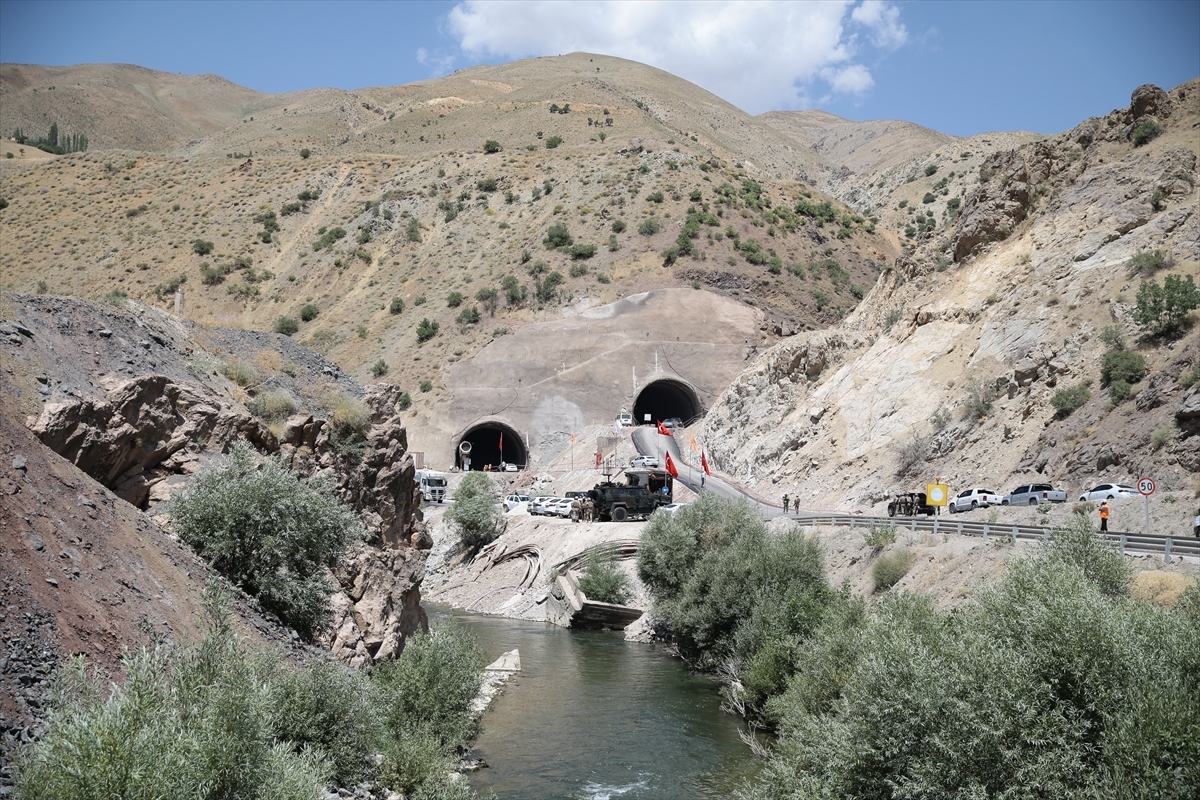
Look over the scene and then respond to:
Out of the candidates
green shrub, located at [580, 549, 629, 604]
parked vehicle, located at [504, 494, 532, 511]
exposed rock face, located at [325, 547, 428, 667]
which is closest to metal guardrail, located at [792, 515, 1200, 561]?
green shrub, located at [580, 549, 629, 604]

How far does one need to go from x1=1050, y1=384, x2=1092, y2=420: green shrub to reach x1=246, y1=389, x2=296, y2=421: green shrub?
27.1 meters

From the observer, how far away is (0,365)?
1551 centimetres

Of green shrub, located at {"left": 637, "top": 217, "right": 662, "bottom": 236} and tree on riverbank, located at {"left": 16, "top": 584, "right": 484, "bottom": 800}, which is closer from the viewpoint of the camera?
tree on riverbank, located at {"left": 16, "top": 584, "right": 484, "bottom": 800}

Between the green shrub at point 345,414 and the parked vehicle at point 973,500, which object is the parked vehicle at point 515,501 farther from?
the green shrub at point 345,414

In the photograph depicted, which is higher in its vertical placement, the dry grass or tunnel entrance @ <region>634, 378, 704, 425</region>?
tunnel entrance @ <region>634, 378, 704, 425</region>

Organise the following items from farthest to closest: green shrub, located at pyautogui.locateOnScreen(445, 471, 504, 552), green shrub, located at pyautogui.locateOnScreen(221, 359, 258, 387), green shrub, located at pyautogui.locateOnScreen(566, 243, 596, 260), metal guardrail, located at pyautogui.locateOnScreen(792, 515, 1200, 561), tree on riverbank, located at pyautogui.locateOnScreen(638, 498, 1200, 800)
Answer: green shrub, located at pyautogui.locateOnScreen(566, 243, 596, 260) → green shrub, located at pyautogui.locateOnScreen(445, 471, 504, 552) → green shrub, located at pyautogui.locateOnScreen(221, 359, 258, 387) → metal guardrail, located at pyautogui.locateOnScreen(792, 515, 1200, 561) → tree on riverbank, located at pyautogui.locateOnScreen(638, 498, 1200, 800)

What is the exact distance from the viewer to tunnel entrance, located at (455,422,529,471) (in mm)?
71062

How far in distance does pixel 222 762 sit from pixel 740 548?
22004mm

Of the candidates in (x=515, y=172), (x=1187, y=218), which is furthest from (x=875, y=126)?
(x=1187, y=218)

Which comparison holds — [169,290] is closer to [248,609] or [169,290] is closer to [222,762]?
[248,609]

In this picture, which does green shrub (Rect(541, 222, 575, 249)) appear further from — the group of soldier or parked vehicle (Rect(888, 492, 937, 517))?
parked vehicle (Rect(888, 492, 937, 517))

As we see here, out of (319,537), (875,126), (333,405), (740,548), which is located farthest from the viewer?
(875,126)

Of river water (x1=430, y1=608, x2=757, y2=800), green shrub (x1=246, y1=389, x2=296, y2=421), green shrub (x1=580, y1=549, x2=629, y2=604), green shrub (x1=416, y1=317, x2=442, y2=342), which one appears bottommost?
river water (x1=430, y1=608, x2=757, y2=800)

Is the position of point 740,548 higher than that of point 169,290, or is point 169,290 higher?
point 169,290
